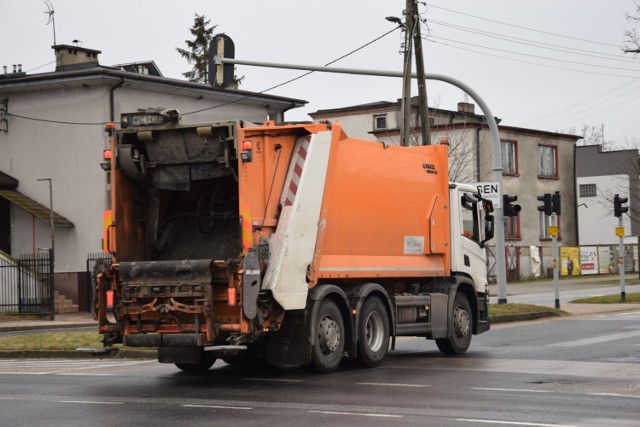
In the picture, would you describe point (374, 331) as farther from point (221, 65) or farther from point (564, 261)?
point (564, 261)

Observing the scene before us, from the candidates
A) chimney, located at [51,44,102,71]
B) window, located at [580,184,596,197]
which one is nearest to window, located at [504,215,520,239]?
window, located at [580,184,596,197]

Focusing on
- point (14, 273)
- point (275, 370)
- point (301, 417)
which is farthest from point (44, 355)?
point (14, 273)

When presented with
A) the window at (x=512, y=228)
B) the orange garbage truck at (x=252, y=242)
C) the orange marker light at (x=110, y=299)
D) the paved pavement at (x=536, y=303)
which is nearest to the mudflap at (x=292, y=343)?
the orange garbage truck at (x=252, y=242)

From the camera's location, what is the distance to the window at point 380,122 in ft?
207

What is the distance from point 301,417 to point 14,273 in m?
28.2

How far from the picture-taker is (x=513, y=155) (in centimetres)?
6172

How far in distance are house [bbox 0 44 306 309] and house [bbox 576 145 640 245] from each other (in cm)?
3947

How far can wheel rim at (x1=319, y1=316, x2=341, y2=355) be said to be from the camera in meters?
15.1

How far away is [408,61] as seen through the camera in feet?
90.7

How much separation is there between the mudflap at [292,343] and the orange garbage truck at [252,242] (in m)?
0.02

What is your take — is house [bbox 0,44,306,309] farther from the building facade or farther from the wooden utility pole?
the building facade

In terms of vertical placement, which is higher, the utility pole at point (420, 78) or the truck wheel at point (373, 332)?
the utility pole at point (420, 78)

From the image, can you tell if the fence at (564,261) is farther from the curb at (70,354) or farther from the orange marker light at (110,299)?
the orange marker light at (110,299)

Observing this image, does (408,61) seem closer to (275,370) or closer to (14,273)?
(275,370)
